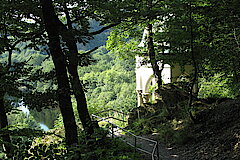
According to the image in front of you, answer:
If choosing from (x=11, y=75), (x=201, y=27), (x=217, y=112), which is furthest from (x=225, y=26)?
(x=11, y=75)

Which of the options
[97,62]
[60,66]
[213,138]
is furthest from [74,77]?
[213,138]

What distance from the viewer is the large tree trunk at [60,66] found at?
15.0 feet

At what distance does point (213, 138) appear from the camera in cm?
664

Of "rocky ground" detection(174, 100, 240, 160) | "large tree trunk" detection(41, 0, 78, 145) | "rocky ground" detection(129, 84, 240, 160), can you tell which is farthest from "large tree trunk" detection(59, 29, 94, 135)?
"rocky ground" detection(174, 100, 240, 160)

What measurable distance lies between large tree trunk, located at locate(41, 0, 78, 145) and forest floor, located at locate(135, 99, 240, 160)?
302 centimetres

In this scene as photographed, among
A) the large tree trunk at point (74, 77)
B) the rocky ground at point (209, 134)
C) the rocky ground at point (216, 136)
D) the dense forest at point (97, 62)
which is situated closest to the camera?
the dense forest at point (97, 62)

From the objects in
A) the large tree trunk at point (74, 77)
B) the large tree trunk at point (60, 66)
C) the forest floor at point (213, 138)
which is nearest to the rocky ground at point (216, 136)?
the forest floor at point (213, 138)

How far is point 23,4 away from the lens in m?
4.80

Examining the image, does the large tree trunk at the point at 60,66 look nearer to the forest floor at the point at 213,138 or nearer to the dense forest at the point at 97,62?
the dense forest at the point at 97,62

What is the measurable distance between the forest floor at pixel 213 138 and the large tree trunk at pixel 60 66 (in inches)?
119

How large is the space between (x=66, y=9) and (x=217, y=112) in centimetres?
535

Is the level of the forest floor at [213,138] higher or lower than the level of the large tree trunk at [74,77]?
lower

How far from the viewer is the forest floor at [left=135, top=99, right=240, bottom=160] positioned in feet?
19.0

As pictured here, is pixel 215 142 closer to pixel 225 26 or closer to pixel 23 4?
pixel 225 26
